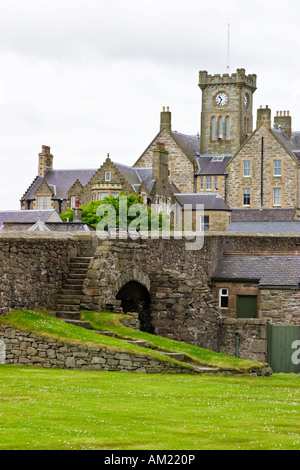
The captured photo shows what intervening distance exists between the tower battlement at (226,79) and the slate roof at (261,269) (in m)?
82.5

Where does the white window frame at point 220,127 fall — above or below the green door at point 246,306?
above

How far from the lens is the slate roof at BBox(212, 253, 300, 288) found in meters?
44.0

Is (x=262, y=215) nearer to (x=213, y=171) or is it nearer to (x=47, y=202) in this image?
(x=213, y=171)

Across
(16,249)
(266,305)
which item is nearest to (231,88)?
(266,305)

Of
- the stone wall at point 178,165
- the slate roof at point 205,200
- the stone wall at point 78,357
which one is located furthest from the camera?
the stone wall at point 178,165

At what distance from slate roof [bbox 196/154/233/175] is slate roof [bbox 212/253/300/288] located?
234 feet

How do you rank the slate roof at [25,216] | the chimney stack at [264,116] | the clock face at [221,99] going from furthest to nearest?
1. the clock face at [221,99]
2. the chimney stack at [264,116]
3. the slate roof at [25,216]

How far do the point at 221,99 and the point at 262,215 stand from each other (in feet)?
117

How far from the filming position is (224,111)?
128 metres

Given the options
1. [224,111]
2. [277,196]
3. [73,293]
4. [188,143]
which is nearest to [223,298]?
[73,293]

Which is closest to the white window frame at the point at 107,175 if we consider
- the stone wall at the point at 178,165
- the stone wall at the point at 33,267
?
the stone wall at the point at 178,165

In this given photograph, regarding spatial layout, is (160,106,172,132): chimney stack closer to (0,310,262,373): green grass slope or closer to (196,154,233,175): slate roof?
(196,154,233,175): slate roof

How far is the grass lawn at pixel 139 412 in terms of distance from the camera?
47.5 feet

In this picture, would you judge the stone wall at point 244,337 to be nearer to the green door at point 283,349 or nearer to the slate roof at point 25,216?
the green door at point 283,349
